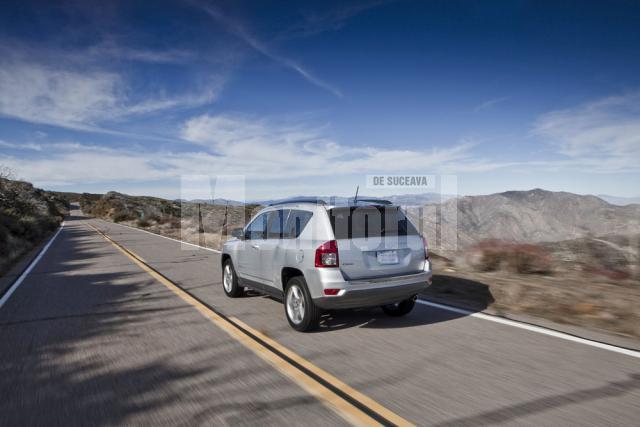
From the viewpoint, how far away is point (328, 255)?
217 inches

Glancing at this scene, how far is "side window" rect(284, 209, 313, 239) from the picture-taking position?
19.8 feet

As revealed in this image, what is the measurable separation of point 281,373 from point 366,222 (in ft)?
7.46

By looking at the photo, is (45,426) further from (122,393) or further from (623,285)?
(623,285)

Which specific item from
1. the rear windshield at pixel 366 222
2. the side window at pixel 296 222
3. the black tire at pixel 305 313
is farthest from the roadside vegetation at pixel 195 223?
the rear windshield at pixel 366 222

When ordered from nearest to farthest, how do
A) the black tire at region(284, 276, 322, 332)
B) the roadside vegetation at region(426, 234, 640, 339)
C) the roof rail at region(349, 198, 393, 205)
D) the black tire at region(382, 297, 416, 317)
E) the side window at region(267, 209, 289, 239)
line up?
the black tire at region(284, 276, 322, 332) → the roof rail at region(349, 198, 393, 205) → the roadside vegetation at region(426, 234, 640, 339) → the black tire at region(382, 297, 416, 317) → the side window at region(267, 209, 289, 239)

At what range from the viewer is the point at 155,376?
4328 mm

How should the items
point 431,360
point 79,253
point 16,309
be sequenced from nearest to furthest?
point 431,360
point 16,309
point 79,253

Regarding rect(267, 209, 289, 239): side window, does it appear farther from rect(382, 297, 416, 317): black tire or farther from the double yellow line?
rect(382, 297, 416, 317): black tire

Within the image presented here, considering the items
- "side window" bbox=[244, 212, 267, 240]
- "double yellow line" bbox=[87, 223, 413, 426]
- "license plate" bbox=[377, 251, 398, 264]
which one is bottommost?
"double yellow line" bbox=[87, 223, 413, 426]

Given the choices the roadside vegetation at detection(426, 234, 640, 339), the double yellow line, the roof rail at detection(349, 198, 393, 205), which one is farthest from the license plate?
the roadside vegetation at detection(426, 234, 640, 339)

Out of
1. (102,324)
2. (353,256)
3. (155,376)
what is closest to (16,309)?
(102,324)

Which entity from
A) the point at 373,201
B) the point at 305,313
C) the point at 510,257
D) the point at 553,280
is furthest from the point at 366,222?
the point at 510,257

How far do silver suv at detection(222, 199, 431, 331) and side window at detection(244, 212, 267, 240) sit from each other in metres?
0.66

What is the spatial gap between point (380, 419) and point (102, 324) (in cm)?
474
